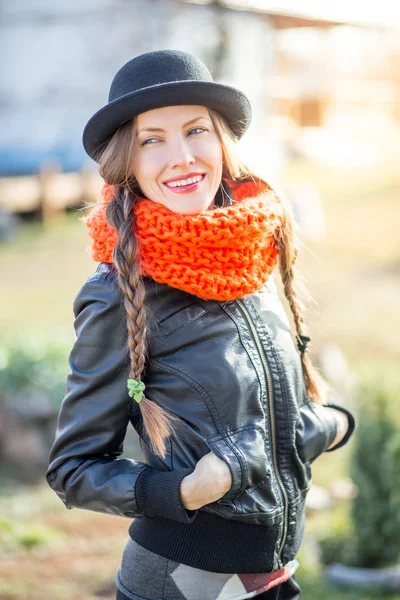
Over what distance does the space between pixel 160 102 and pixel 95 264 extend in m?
9.89

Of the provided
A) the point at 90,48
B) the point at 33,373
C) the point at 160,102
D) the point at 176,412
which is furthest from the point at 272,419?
the point at 90,48

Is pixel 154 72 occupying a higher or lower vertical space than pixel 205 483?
higher

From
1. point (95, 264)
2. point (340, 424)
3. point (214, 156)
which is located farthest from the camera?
point (95, 264)

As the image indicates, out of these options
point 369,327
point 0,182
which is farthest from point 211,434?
point 0,182

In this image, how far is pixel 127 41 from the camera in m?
14.6

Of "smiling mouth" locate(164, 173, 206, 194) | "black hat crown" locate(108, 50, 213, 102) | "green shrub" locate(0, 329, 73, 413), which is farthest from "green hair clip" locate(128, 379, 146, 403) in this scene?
"green shrub" locate(0, 329, 73, 413)

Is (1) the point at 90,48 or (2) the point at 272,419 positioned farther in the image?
(1) the point at 90,48

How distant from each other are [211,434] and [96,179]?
43.3 ft

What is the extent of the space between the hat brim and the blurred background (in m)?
0.23

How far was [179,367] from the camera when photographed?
78.4 inches

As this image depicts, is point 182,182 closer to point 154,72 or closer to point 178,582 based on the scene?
point 154,72

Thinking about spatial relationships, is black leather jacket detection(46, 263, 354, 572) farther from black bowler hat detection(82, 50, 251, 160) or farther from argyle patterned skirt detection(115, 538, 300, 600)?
black bowler hat detection(82, 50, 251, 160)

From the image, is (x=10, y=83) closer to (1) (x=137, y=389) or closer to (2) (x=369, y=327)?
(2) (x=369, y=327)

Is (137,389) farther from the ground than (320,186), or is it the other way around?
(137,389)
